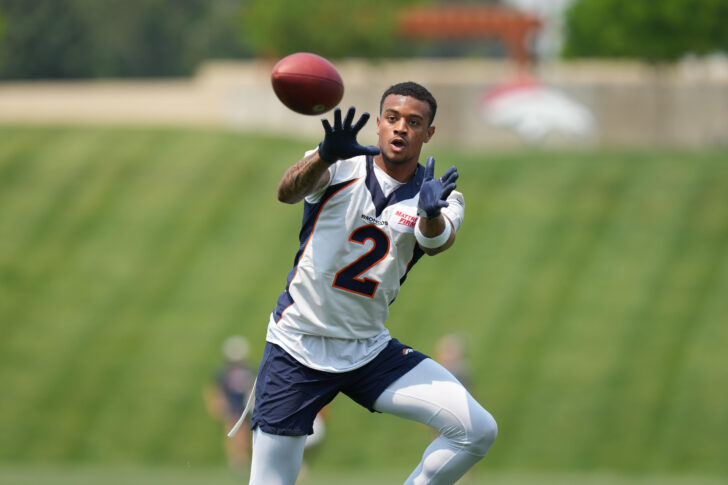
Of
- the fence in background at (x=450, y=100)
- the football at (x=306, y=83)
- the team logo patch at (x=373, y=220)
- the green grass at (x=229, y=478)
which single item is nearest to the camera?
the football at (x=306, y=83)

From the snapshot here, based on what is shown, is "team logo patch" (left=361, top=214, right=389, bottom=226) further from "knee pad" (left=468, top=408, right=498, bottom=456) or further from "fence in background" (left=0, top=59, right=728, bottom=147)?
"fence in background" (left=0, top=59, right=728, bottom=147)

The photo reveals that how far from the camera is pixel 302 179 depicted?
598cm

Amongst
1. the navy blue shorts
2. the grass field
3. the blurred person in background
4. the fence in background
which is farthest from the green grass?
the fence in background

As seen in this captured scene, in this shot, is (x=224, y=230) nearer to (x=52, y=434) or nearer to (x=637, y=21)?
(x=52, y=434)

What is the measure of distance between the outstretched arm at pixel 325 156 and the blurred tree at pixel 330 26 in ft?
108

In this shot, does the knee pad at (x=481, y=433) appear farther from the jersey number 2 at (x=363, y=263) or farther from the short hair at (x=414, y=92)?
the short hair at (x=414, y=92)

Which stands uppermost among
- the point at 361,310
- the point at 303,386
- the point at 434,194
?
the point at 434,194

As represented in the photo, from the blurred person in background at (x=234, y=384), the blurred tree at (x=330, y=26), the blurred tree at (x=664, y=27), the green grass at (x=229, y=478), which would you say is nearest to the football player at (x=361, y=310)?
the green grass at (x=229, y=478)

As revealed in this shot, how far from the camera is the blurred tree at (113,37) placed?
45875mm

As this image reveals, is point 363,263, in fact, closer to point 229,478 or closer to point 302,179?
point 302,179

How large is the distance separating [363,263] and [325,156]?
29.7 inches

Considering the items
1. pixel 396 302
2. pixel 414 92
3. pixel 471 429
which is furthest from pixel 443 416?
Answer: pixel 396 302

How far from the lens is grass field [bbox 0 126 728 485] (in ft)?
67.8

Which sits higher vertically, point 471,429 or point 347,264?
point 347,264
